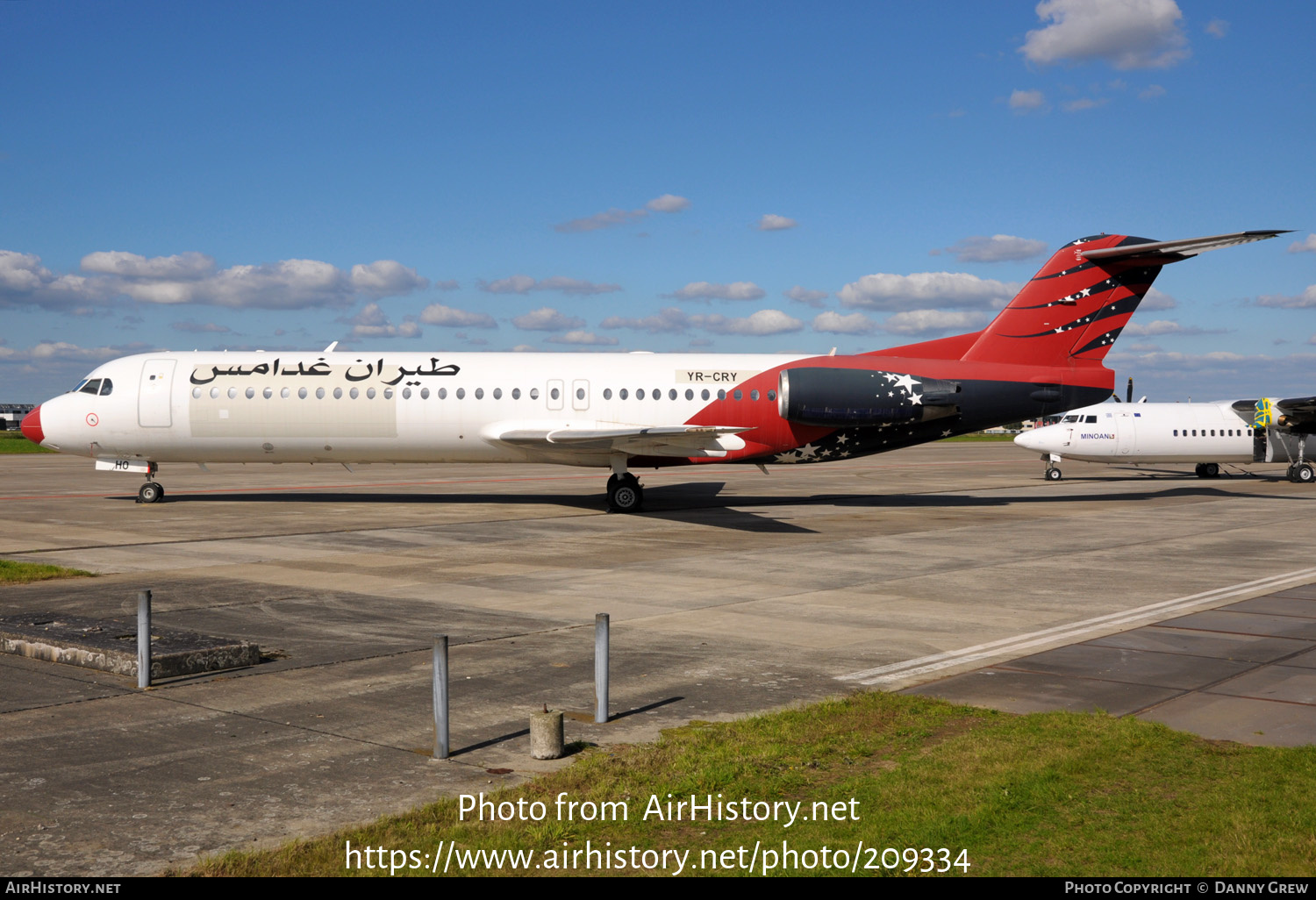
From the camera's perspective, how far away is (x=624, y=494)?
25031 millimetres

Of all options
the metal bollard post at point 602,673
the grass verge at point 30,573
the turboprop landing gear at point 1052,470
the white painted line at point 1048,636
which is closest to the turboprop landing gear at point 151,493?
the grass verge at point 30,573

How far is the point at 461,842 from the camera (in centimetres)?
561

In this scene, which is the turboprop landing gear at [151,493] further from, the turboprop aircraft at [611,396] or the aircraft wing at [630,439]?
the aircraft wing at [630,439]

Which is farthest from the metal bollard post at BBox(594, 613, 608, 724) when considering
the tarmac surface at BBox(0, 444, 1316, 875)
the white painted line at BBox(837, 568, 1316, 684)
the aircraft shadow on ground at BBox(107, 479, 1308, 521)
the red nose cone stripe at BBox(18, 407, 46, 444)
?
the red nose cone stripe at BBox(18, 407, 46, 444)

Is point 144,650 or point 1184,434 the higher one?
point 1184,434

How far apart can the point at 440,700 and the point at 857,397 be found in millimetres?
19209

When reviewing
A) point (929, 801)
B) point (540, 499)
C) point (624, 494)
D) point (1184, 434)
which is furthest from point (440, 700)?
point (1184, 434)

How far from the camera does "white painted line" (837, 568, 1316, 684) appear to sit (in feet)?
32.0

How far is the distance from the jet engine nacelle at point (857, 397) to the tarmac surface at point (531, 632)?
247cm

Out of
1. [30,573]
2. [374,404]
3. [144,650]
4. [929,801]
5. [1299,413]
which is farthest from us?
[1299,413]

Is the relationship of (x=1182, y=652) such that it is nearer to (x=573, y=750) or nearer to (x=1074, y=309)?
(x=573, y=750)

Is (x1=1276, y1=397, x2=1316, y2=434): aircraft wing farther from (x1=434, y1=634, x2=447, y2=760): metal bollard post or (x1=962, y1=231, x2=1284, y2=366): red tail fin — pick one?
(x1=434, y1=634, x2=447, y2=760): metal bollard post

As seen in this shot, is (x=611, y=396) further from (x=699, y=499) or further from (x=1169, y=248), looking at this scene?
(x=1169, y=248)

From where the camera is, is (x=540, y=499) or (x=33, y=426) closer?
(x=33, y=426)
